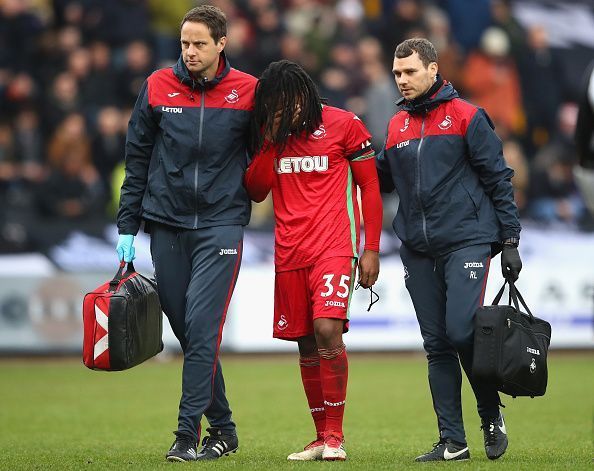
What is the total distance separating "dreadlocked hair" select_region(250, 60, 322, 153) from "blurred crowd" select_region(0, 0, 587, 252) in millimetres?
9228

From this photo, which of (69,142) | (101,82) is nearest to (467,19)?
(101,82)

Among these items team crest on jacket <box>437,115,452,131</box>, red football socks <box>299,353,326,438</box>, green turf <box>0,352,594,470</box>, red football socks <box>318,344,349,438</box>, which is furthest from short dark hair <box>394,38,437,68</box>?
green turf <box>0,352,594,470</box>

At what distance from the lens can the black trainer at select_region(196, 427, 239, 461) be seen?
7.19 metres

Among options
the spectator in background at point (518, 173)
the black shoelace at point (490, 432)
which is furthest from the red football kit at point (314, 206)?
the spectator in background at point (518, 173)

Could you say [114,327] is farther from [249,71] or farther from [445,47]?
[445,47]

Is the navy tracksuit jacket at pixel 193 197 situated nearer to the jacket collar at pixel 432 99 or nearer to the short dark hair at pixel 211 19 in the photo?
the short dark hair at pixel 211 19

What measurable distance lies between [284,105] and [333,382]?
161 centimetres

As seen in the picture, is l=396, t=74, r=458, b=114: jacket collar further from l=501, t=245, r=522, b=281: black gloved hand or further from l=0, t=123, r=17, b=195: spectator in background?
l=0, t=123, r=17, b=195: spectator in background

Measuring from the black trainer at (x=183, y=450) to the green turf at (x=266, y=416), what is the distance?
0.44 feet

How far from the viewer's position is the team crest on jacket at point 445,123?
283 inches

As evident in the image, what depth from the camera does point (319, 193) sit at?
7.19 metres

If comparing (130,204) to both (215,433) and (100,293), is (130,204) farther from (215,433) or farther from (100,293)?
(215,433)

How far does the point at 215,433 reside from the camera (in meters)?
7.41

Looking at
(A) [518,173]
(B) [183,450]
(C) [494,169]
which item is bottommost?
(A) [518,173]
